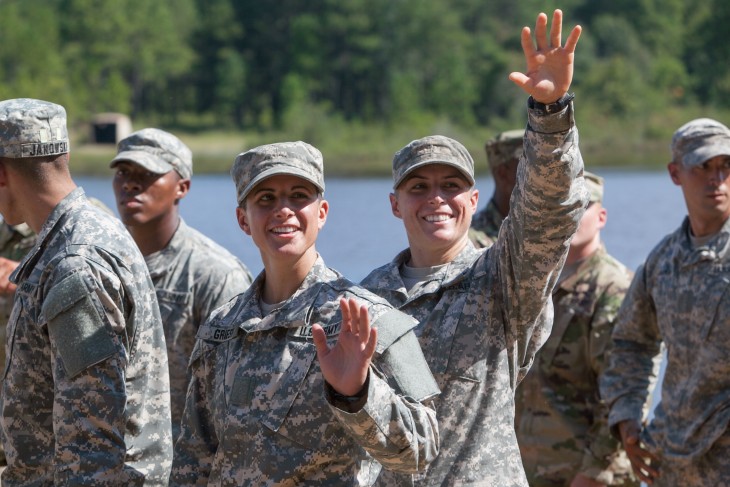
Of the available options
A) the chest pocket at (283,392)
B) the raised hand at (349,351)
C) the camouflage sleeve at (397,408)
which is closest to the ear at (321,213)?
the chest pocket at (283,392)

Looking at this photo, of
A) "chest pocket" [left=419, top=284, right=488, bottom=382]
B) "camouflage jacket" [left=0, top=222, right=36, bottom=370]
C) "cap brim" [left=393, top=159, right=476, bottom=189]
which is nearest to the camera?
"chest pocket" [left=419, top=284, right=488, bottom=382]

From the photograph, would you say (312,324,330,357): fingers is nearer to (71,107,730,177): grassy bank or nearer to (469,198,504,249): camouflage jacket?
(469,198,504,249): camouflage jacket

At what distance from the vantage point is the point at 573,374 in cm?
656

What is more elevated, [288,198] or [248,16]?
[248,16]

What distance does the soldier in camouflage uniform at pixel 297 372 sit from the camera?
3465mm

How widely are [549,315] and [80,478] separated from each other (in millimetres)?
1667

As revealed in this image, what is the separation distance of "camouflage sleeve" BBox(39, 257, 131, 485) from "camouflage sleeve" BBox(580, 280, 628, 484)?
2.99 meters

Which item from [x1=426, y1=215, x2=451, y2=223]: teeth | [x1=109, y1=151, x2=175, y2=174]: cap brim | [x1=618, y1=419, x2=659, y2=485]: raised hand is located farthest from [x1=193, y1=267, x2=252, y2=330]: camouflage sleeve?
[x1=618, y1=419, x2=659, y2=485]: raised hand

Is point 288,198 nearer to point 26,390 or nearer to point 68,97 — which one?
point 26,390

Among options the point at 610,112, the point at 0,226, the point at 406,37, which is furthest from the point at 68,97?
the point at 0,226

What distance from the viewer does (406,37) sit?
248 ft

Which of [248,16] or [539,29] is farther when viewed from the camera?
[248,16]

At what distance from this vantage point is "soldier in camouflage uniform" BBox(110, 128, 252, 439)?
5.89 meters

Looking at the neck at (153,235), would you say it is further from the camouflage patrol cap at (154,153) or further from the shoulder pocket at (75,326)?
the shoulder pocket at (75,326)
